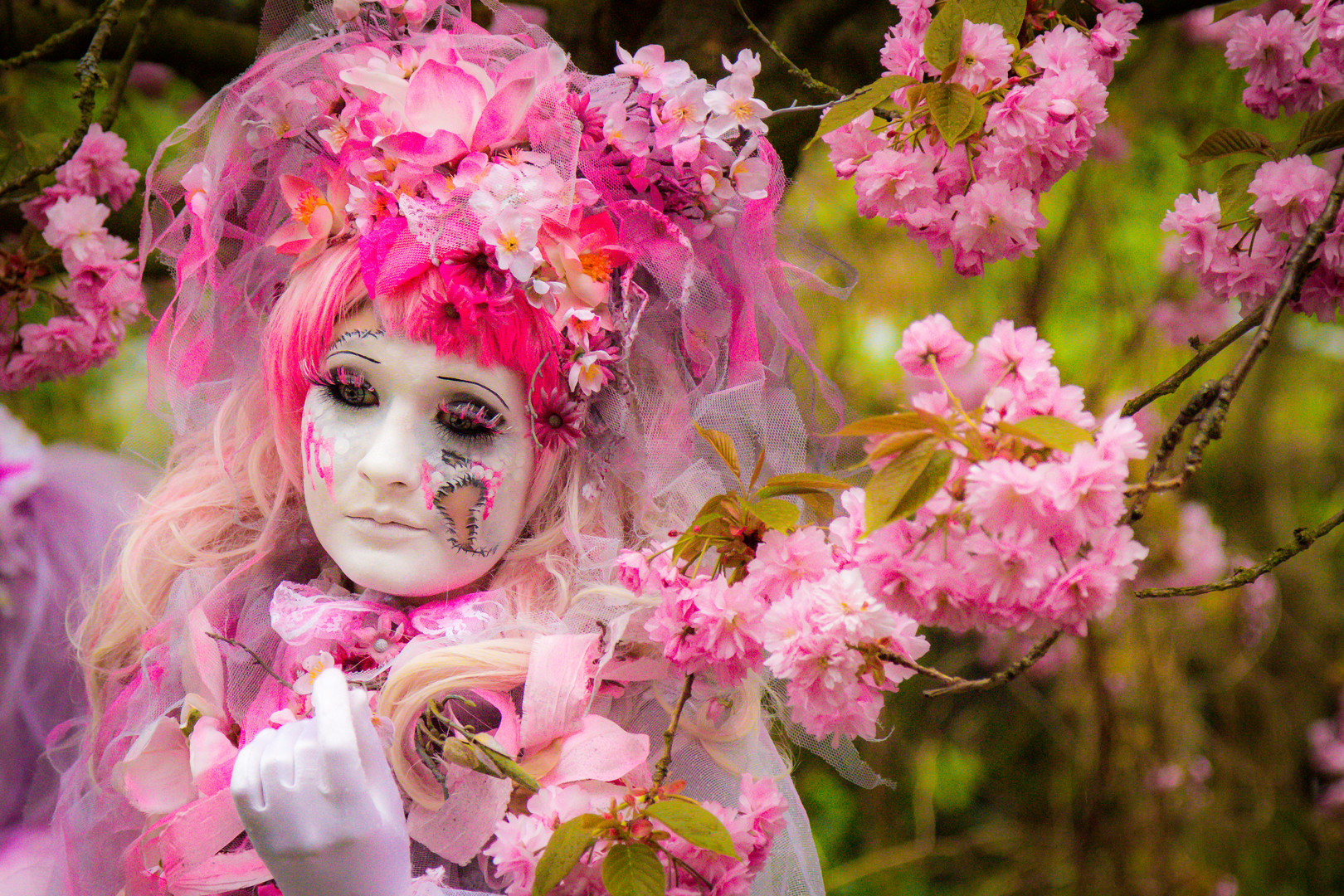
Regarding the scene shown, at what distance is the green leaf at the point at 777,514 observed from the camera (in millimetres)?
862

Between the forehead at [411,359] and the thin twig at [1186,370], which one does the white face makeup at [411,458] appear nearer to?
the forehead at [411,359]

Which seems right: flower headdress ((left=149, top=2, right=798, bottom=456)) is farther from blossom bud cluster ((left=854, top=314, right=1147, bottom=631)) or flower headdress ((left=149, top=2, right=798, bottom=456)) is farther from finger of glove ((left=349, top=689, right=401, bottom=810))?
blossom bud cluster ((left=854, top=314, right=1147, bottom=631))

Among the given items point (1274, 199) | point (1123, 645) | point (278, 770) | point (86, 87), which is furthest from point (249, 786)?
point (1123, 645)

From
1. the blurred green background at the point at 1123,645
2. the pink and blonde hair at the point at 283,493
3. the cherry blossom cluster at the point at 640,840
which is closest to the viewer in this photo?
the cherry blossom cluster at the point at 640,840

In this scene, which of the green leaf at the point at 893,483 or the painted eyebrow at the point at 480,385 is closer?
the green leaf at the point at 893,483

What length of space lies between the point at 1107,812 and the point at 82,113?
109 inches

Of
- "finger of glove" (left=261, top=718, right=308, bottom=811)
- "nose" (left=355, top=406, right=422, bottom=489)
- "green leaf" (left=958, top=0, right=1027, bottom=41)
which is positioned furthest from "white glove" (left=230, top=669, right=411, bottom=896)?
"green leaf" (left=958, top=0, right=1027, bottom=41)

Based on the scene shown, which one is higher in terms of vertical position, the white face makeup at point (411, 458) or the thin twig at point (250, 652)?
the white face makeup at point (411, 458)

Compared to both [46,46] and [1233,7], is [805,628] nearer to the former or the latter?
[1233,7]

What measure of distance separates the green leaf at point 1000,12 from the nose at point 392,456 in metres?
0.67

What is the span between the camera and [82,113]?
130 cm

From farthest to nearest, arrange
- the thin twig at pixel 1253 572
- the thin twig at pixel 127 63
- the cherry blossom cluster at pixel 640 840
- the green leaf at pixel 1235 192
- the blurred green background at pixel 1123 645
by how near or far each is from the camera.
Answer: the blurred green background at pixel 1123 645 < the thin twig at pixel 127 63 < the green leaf at pixel 1235 192 < the cherry blossom cluster at pixel 640 840 < the thin twig at pixel 1253 572

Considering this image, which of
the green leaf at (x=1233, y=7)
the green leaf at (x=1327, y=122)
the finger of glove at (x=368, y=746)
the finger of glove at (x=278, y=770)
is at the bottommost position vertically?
the finger of glove at (x=278, y=770)

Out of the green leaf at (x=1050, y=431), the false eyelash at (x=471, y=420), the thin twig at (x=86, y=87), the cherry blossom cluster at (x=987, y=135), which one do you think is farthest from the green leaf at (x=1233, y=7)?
the thin twig at (x=86, y=87)
